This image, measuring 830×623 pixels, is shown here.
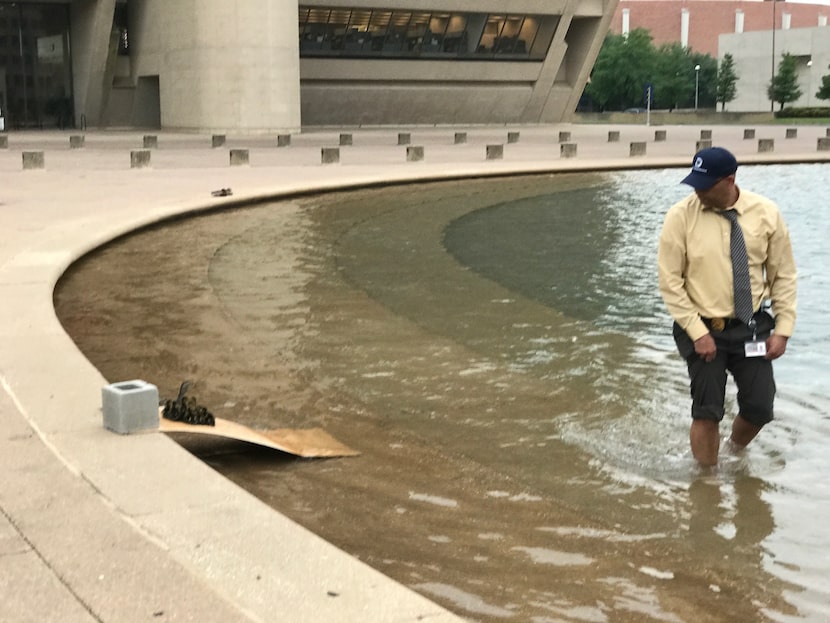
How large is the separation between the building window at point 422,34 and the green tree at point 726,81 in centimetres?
4580

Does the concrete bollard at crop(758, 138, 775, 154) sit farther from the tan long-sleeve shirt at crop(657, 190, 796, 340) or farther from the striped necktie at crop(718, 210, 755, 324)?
the striped necktie at crop(718, 210, 755, 324)

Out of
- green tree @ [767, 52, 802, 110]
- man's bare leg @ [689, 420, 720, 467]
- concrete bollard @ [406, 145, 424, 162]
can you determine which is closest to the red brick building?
green tree @ [767, 52, 802, 110]

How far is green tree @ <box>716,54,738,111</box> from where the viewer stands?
344 ft

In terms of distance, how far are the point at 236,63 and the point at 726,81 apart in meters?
68.7

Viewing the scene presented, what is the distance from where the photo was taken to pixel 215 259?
13.8 meters

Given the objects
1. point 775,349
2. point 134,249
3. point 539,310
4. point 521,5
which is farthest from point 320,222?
point 521,5

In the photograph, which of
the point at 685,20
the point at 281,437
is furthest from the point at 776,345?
the point at 685,20

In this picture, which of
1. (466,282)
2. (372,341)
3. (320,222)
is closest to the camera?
(372,341)

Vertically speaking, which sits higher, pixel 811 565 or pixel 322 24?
pixel 322 24

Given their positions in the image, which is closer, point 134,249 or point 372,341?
point 372,341

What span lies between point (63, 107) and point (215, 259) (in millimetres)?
42157

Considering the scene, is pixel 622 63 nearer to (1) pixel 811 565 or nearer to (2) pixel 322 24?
(2) pixel 322 24

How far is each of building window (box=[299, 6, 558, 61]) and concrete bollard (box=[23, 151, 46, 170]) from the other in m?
31.4

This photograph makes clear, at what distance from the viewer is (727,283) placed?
18.1 feet
